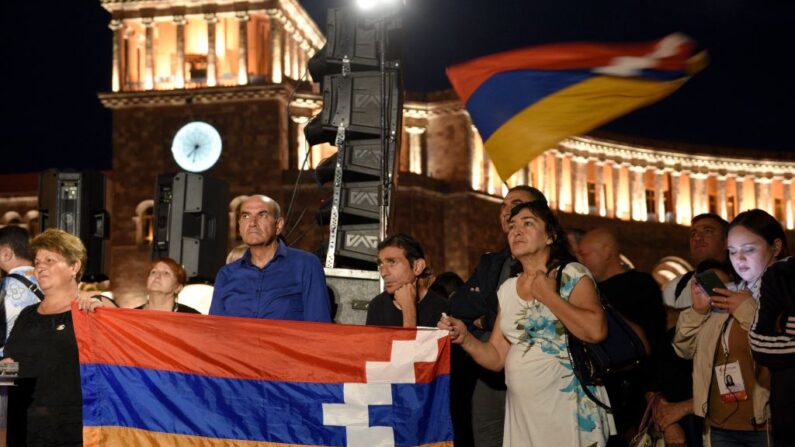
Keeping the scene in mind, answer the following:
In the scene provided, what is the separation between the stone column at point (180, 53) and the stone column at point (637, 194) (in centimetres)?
2411

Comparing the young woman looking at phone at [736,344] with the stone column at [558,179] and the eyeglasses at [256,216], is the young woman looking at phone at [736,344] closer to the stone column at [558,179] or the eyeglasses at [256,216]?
the eyeglasses at [256,216]

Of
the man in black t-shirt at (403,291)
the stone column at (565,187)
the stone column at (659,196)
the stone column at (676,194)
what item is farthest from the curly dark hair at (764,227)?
the stone column at (676,194)

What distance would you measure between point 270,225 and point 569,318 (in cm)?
240

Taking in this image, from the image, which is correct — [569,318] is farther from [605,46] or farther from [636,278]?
[605,46]

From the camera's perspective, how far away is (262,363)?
598cm

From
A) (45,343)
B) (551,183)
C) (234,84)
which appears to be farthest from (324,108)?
(551,183)

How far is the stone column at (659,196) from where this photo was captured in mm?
51281

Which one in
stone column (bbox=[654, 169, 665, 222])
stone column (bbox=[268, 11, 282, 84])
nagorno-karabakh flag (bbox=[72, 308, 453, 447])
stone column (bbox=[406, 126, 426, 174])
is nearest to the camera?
nagorno-karabakh flag (bbox=[72, 308, 453, 447])

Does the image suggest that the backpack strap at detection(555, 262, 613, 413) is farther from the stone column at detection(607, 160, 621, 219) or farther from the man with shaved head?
the stone column at detection(607, 160, 621, 219)

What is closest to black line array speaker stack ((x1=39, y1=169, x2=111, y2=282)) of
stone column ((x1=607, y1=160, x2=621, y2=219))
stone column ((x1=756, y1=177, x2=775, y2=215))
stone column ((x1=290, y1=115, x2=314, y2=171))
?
stone column ((x1=290, y1=115, x2=314, y2=171))

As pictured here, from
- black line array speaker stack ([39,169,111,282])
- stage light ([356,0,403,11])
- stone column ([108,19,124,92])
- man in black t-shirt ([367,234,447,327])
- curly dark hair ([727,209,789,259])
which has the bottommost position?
man in black t-shirt ([367,234,447,327])

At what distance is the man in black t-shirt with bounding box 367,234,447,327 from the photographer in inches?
253

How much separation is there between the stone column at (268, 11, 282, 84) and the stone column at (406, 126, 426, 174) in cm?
630

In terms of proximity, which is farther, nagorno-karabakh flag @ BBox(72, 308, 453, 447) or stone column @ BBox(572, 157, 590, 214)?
stone column @ BBox(572, 157, 590, 214)
